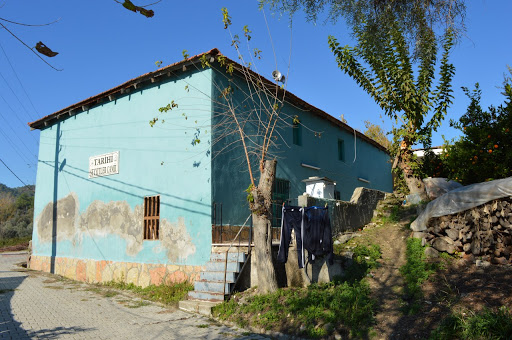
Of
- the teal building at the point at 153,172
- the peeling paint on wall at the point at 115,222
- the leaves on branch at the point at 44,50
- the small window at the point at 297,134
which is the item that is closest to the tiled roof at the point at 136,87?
the teal building at the point at 153,172

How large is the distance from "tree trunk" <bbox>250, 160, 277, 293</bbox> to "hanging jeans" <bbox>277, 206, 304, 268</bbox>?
29cm

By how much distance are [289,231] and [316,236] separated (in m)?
0.63

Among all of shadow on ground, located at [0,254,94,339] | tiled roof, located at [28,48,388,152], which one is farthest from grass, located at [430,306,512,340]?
tiled roof, located at [28,48,388,152]

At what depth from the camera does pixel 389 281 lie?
8141 mm

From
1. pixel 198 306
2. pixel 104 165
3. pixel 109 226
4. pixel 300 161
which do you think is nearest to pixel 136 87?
pixel 104 165

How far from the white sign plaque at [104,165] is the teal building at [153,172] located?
0.12 ft

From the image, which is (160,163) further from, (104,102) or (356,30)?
(356,30)

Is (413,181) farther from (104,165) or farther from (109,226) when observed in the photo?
(104,165)

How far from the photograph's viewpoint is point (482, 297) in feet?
21.0

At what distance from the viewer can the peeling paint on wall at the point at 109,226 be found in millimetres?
10562

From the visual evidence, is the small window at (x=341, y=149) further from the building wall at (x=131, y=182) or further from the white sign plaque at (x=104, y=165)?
the white sign plaque at (x=104, y=165)

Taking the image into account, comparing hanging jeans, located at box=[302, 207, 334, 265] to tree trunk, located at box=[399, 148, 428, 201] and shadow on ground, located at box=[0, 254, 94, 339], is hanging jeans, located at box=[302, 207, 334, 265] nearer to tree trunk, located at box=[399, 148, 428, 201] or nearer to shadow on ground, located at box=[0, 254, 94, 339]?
shadow on ground, located at box=[0, 254, 94, 339]

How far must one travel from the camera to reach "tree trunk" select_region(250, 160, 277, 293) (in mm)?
8375

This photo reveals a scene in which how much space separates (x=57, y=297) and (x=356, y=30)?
10.6 metres
